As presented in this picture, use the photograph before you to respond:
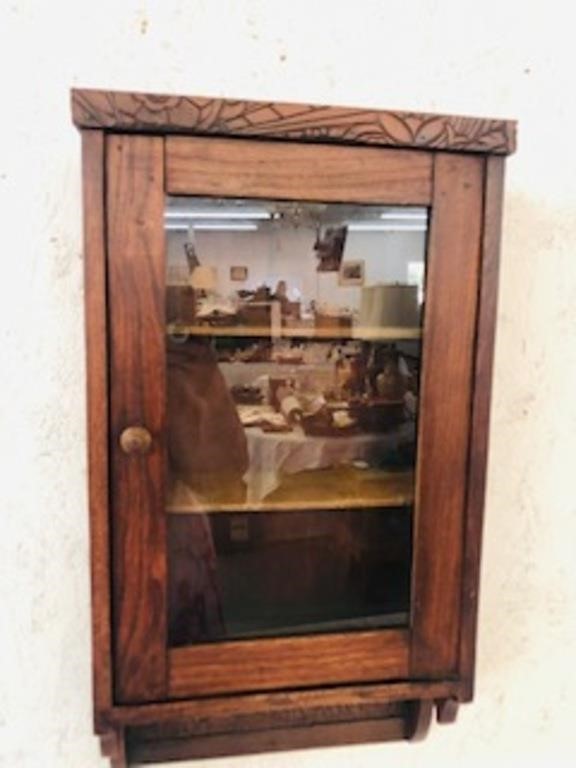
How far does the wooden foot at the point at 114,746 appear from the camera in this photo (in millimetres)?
731

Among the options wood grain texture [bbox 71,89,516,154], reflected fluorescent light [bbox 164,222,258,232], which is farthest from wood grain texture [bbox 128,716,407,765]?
wood grain texture [bbox 71,89,516,154]

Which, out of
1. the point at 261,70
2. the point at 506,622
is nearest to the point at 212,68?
the point at 261,70

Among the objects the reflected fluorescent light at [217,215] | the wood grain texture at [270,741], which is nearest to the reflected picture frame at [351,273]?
the reflected fluorescent light at [217,215]

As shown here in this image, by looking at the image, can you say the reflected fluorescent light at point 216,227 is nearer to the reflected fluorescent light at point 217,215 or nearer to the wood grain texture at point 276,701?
the reflected fluorescent light at point 217,215

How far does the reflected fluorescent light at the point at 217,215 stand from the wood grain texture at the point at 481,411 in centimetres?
25

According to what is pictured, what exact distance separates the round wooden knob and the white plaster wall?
0.20 metres

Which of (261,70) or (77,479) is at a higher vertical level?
(261,70)

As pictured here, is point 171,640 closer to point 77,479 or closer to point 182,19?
point 77,479

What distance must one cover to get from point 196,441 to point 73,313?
0.25 metres

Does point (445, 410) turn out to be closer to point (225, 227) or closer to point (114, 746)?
point (225, 227)

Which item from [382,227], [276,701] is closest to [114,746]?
[276,701]

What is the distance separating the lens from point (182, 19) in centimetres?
80

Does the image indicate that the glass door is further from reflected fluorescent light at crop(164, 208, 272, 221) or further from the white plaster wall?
the white plaster wall

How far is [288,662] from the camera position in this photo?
0.71m
